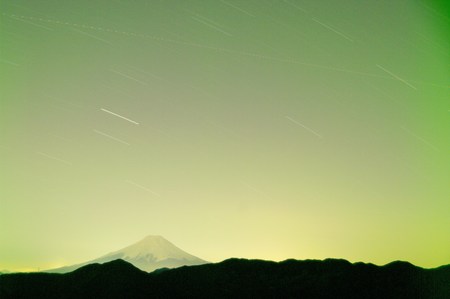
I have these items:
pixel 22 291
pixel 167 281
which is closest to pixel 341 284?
pixel 167 281

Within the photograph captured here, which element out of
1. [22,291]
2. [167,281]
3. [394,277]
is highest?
[394,277]

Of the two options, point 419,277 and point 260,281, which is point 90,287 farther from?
point 419,277

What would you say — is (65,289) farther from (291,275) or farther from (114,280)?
(291,275)

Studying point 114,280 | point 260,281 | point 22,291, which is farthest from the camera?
point 260,281

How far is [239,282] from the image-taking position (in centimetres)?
4081

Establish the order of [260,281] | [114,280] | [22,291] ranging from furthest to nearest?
[260,281] → [114,280] → [22,291]

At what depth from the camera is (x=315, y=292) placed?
3766cm

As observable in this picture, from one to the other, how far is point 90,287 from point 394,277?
1104 inches

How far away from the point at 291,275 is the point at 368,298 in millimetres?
8279

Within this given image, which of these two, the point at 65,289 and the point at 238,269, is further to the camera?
the point at 238,269

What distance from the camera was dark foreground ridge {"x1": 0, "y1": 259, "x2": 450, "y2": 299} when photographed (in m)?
36.1

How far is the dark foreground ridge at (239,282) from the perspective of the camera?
118 feet

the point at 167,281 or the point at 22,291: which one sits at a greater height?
the point at 167,281

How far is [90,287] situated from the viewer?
3653 centimetres
